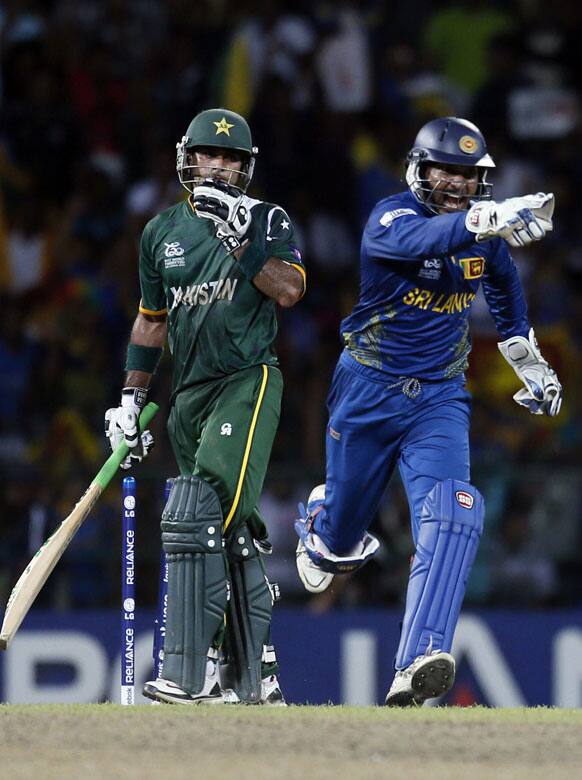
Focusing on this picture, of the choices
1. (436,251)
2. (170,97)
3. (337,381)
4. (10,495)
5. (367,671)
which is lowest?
(367,671)

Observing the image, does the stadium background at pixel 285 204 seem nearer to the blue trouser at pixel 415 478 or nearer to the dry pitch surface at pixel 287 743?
the blue trouser at pixel 415 478

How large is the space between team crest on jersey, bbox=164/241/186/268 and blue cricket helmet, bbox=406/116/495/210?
0.91 meters

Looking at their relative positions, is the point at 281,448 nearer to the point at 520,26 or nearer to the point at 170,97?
the point at 170,97

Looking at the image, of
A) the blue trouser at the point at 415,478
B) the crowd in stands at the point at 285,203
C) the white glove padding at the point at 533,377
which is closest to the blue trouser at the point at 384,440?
the blue trouser at the point at 415,478

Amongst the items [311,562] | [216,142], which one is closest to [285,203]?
[311,562]

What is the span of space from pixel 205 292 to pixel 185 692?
1.39m

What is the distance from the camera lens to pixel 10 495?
952cm

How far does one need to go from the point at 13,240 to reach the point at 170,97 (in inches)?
63.2

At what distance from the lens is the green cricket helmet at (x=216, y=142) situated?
6.63 meters

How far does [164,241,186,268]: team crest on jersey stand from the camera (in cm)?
661

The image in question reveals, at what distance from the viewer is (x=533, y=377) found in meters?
7.00

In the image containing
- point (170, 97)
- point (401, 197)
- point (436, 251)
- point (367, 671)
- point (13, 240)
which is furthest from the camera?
point (170, 97)

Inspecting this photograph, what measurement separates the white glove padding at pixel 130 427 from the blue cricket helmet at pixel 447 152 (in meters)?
1.28

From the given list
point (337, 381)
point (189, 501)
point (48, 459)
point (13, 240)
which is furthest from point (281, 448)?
point (189, 501)
